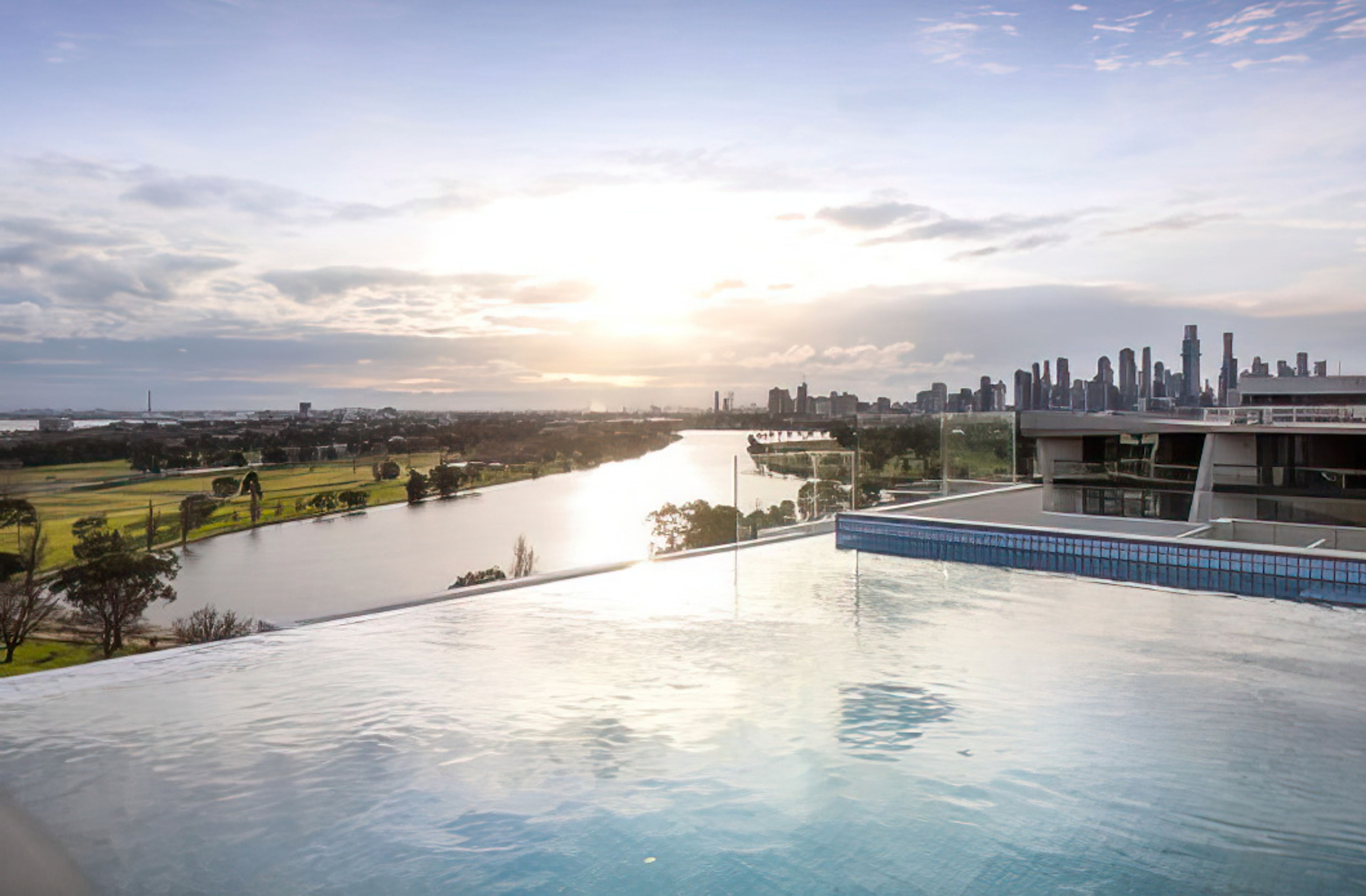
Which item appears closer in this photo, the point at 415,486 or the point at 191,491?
the point at 191,491

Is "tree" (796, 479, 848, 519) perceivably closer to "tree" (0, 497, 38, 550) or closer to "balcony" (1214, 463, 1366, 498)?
"balcony" (1214, 463, 1366, 498)

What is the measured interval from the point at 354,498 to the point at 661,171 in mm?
24369

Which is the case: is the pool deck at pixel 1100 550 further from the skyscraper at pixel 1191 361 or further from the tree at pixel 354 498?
the skyscraper at pixel 1191 361

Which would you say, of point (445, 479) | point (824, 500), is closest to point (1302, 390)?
point (824, 500)

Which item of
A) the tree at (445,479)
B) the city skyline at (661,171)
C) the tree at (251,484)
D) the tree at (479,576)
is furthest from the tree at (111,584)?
the tree at (445,479)

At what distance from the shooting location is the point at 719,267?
55.1 ft

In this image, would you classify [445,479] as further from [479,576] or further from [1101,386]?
[1101,386]

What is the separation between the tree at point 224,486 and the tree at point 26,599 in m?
6.09

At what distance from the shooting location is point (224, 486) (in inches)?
1056

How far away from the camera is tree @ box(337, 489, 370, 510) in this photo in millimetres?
32312

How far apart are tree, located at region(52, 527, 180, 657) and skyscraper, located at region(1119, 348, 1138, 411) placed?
150ft

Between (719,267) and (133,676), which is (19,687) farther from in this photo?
(719,267)

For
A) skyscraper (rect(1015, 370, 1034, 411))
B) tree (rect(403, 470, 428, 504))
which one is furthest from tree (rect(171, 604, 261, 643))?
skyscraper (rect(1015, 370, 1034, 411))

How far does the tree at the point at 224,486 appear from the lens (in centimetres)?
2655
